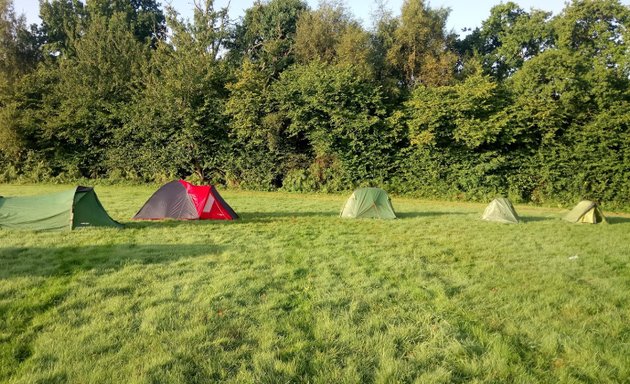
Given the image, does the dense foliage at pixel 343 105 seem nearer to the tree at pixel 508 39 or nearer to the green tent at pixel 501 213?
the tree at pixel 508 39

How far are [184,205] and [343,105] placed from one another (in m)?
11.2

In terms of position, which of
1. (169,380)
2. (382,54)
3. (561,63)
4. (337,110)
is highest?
(382,54)

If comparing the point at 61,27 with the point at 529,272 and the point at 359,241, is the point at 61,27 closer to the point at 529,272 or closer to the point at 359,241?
the point at 359,241

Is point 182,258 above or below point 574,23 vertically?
below

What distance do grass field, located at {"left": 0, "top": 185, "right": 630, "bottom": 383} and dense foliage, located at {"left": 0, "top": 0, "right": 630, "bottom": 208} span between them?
10.1 meters

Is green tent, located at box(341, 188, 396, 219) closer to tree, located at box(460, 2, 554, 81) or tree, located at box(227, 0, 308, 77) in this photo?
tree, located at box(227, 0, 308, 77)

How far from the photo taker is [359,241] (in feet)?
28.1

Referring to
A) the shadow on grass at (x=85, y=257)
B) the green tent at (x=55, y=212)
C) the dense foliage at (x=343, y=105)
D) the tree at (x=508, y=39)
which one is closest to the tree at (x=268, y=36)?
the dense foliage at (x=343, y=105)

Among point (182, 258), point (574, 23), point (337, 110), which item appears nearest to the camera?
point (182, 258)

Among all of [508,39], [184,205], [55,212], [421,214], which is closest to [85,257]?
[55,212]

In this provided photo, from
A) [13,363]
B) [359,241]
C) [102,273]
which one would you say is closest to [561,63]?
[359,241]

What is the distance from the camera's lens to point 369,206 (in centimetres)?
1198

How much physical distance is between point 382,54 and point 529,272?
19.1 metres

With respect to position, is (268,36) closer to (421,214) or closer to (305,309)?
(421,214)
